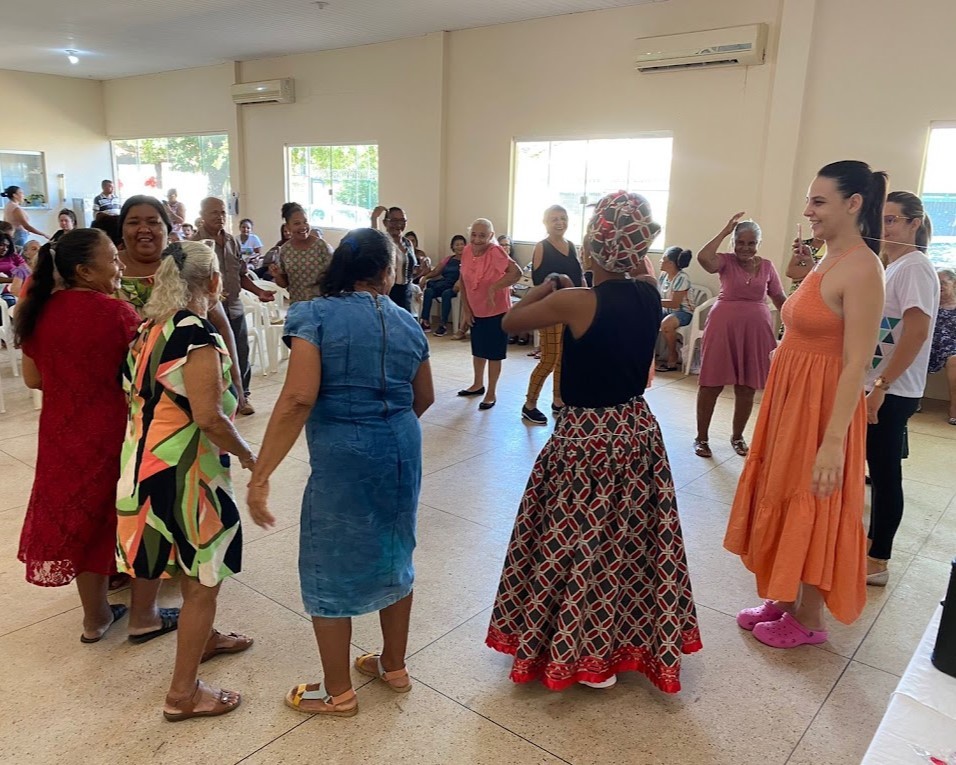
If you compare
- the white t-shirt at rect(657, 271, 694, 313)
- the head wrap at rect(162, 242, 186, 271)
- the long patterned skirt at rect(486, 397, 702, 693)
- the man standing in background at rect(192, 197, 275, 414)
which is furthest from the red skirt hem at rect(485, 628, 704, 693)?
the white t-shirt at rect(657, 271, 694, 313)

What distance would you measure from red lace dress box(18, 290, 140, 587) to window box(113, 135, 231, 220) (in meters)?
10.5

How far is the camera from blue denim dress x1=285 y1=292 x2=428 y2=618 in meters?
1.74

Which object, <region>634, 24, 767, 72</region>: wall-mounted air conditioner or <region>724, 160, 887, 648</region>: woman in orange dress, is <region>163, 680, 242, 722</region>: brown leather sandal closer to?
<region>724, 160, 887, 648</region>: woman in orange dress

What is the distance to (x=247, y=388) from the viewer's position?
5.25 metres

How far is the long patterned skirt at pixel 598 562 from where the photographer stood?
1979 millimetres

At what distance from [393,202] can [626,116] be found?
3553 mm

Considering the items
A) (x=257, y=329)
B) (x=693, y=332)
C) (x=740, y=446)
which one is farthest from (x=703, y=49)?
(x=257, y=329)

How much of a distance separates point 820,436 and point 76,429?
7.46 feet

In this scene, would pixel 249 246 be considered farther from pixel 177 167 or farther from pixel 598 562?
pixel 598 562

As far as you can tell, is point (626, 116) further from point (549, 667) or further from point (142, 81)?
point (142, 81)

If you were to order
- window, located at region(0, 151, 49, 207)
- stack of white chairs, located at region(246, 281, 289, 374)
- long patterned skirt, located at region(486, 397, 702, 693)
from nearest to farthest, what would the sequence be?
long patterned skirt, located at region(486, 397, 702, 693) < stack of white chairs, located at region(246, 281, 289, 374) < window, located at region(0, 151, 49, 207)

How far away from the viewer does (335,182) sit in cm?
1038

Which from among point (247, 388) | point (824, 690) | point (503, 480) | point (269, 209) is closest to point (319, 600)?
point (824, 690)

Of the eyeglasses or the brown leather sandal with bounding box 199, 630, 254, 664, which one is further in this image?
the eyeglasses
